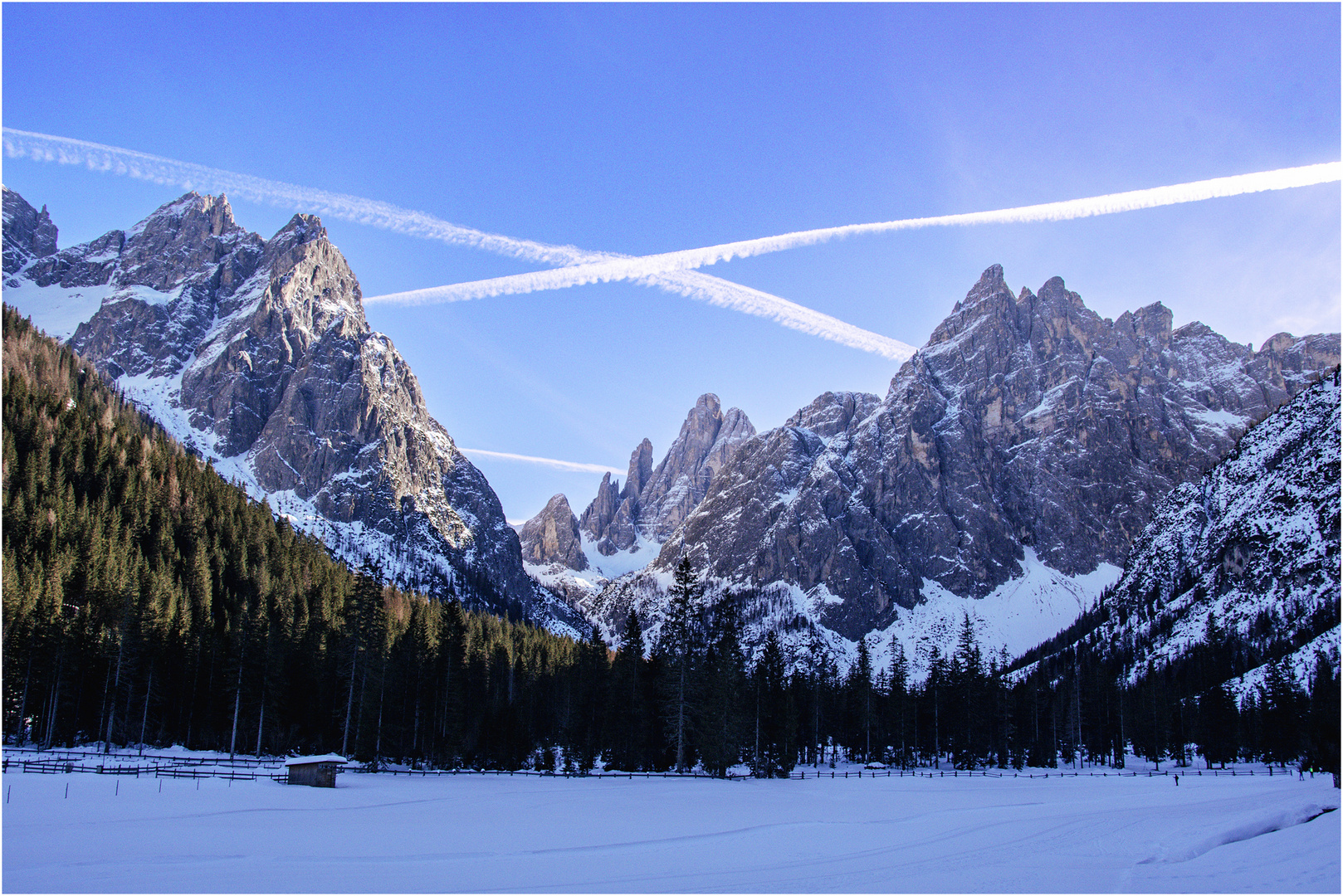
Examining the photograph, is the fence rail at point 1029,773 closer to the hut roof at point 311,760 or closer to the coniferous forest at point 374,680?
the coniferous forest at point 374,680

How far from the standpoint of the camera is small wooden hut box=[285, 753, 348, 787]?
4219 centimetres

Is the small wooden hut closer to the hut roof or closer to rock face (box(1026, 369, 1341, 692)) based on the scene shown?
the hut roof

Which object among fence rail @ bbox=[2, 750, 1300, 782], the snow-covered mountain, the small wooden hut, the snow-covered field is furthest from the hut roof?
the snow-covered mountain

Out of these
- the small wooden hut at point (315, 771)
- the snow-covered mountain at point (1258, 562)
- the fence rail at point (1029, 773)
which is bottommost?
the fence rail at point (1029, 773)

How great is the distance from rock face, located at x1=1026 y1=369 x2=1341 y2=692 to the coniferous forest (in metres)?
15.1

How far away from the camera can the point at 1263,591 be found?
145 m

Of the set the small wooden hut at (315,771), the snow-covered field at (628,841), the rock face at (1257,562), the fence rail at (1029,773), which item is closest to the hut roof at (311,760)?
the small wooden hut at (315,771)

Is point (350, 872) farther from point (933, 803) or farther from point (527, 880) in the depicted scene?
point (933, 803)

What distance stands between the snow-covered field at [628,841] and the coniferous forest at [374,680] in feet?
60.7

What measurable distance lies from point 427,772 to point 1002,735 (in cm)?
6204

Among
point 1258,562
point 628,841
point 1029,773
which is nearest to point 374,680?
point 628,841

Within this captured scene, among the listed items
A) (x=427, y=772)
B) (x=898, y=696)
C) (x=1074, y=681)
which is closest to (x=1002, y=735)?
(x=898, y=696)

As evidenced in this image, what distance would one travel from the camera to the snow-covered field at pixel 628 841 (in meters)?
18.8

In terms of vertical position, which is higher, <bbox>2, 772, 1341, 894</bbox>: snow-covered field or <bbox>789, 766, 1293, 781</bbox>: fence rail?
<bbox>2, 772, 1341, 894</bbox>: snow-covered field
